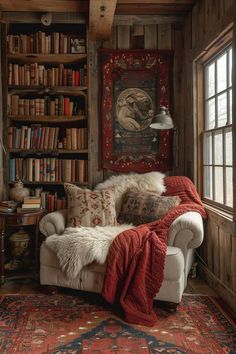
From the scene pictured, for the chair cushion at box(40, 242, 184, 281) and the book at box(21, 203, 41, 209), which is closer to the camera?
the chair cushion at box(40, 242, 184, 281)

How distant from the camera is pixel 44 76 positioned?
3.74 meters

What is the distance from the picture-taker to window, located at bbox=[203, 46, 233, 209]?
2.89 meters

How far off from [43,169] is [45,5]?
5.61 ft

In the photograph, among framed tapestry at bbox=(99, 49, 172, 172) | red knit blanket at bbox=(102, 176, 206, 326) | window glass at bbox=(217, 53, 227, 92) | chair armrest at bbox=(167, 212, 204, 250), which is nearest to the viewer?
red knit blanket at bbox=(102, 176, 206, 326)

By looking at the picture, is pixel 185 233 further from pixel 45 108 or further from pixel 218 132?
pixel 45 108

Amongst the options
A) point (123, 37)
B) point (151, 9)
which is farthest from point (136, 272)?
point (151, 9)

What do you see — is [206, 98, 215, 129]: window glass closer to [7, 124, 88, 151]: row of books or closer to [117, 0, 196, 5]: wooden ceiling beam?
[117, 0, 196, 5]: wooden ceiling beam

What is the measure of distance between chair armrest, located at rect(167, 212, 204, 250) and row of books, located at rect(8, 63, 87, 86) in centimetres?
198

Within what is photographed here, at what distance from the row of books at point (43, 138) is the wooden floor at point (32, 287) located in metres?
1.42

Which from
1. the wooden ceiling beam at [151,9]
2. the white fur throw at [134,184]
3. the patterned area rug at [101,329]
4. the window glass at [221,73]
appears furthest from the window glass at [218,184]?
the wooden ceiling beam at [151,9]

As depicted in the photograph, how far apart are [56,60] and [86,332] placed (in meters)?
2.80

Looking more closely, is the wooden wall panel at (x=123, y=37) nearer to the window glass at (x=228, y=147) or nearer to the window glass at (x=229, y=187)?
the window glass at (x=228, y=147)

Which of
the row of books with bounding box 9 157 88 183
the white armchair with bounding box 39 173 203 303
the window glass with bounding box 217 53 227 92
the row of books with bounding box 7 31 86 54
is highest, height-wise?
the row of books with bounding box 7 31 86 54

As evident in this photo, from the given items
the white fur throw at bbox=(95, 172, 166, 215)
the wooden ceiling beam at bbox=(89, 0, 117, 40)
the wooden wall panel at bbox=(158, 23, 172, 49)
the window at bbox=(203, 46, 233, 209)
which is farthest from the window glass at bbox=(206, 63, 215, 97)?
the wooden ceiling beam at bbox=(89, 0, 117, 40)
